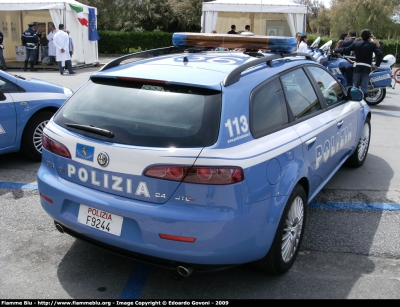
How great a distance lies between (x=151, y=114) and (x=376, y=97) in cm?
982

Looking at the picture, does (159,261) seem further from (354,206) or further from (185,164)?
(354,206)

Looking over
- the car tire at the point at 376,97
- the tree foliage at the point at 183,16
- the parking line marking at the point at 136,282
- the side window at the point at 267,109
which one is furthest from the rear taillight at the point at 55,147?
the tree foliage at the point at 183,16

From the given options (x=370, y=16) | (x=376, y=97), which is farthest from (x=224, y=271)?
(x=370, y=16)

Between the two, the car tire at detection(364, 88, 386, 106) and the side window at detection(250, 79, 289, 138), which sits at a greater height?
the side window at detection(250, 79, 289, 138)

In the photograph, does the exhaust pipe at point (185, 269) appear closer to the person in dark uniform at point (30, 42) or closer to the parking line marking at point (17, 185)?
the parking line marking at point (17, 185)

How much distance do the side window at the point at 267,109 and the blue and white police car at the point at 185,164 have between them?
10 millimetres

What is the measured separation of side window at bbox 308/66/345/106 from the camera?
4.68 m

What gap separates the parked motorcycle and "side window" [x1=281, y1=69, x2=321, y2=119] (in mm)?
7297

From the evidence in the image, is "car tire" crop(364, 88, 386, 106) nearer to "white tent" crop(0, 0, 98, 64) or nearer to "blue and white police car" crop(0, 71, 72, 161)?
"blue and white police car" crop(0, 71, 72, 161)

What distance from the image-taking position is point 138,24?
39.1m

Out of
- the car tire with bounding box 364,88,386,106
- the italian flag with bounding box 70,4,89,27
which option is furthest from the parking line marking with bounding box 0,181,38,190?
the italian flag with bounding box 70,4,89,27

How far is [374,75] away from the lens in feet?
37.0

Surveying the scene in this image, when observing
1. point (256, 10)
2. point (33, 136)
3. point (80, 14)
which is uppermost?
point (256, 10)

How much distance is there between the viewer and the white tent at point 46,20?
1773cm
